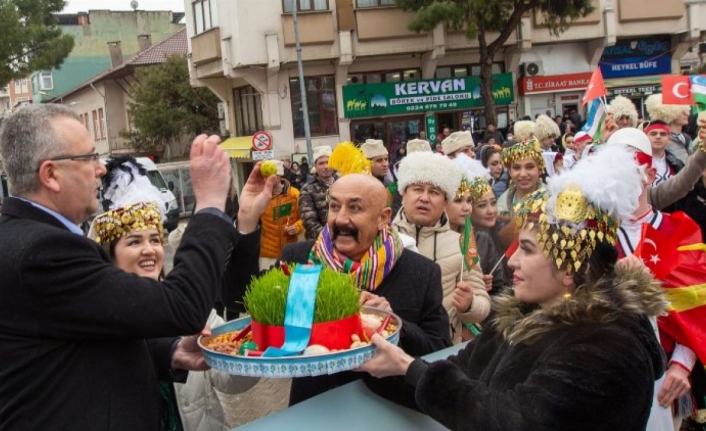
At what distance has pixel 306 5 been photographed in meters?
25.1

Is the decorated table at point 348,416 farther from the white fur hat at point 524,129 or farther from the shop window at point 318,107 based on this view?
the shop window at point 318,107

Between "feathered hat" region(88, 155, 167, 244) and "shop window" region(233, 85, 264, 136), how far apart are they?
23403 mm

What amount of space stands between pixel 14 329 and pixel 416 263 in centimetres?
174

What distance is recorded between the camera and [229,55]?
25.0 m

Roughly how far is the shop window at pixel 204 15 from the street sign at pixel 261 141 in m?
10.2

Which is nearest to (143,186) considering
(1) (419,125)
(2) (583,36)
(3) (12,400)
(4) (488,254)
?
(3) (12,400)

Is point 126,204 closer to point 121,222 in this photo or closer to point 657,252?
point 121,222

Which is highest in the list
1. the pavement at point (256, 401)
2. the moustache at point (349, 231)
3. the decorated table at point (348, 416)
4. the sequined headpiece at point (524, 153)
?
the sequined headpiece at point (524, 153)

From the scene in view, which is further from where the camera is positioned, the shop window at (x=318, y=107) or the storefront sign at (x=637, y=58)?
the storefront sign at (x=637, y=58)

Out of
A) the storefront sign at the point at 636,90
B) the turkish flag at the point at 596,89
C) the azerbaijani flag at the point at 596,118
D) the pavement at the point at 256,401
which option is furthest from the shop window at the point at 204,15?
the pavement at the point at 256,401

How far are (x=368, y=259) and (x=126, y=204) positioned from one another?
1.19 meters

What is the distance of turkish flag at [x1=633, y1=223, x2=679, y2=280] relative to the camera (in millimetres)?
3561

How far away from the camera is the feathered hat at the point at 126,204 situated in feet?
10.8

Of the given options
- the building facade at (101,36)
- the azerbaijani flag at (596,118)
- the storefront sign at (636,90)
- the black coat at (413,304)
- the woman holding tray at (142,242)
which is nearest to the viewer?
the black coat at (413,304)
